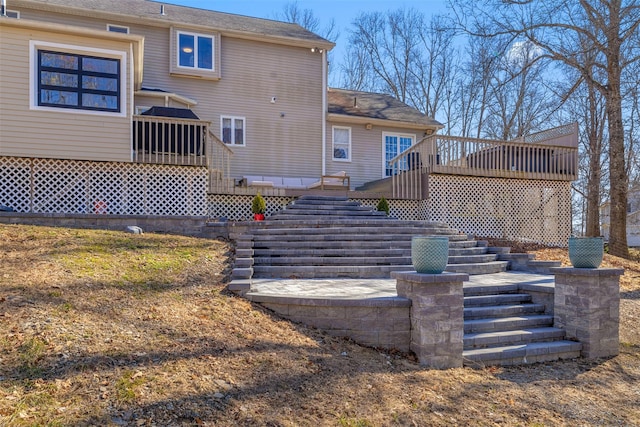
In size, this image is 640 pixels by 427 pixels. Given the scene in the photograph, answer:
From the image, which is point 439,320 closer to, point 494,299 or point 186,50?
point 494,299

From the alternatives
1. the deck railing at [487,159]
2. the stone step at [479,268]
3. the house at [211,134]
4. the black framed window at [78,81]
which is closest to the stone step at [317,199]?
the house at [211,134]

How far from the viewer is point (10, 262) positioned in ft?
18.4

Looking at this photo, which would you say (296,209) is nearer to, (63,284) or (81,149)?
(81,149)

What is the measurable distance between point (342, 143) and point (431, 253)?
39.0 ft

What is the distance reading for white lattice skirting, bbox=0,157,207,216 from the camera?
955 centimetres

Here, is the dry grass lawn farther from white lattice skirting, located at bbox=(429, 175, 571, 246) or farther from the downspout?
the downspout

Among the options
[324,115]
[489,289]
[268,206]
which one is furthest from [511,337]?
[324,115]

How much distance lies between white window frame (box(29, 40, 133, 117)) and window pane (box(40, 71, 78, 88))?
150 millimetres

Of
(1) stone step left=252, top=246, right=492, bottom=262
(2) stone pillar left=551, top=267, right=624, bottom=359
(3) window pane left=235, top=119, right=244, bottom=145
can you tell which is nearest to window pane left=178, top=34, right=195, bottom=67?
(3) window pane left=235, top=119, right=244, bottom=145

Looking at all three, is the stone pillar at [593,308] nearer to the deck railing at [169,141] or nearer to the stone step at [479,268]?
the stone step at [479,268]

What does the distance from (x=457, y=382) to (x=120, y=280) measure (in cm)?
420

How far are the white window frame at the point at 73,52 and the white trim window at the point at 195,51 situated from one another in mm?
4200

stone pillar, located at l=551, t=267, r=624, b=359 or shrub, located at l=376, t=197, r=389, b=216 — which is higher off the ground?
shrub, located at l=376, t=197, r=389, b=216

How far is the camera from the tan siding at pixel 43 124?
9.32m
